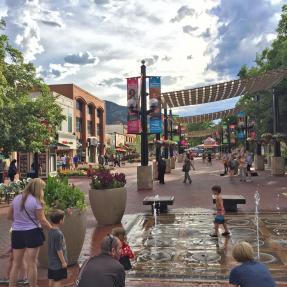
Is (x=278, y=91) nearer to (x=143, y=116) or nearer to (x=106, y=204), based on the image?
(x=143, y=116)

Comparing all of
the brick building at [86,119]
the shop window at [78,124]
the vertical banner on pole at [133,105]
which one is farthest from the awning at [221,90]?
the shop window at [78,124]

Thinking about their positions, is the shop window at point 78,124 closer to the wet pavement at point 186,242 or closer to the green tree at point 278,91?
the green tree at point 278,91

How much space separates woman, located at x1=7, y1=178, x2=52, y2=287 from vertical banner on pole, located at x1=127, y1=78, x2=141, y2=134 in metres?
15.9

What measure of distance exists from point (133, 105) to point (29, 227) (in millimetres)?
16123

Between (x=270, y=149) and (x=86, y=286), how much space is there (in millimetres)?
46340

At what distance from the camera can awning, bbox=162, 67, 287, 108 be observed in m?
20.9

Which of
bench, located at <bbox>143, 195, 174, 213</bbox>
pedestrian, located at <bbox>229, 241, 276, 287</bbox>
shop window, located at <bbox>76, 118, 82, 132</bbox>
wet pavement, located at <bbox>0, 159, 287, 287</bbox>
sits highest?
shop window, located at <bbox>76, 118, 82, 132</bbox>

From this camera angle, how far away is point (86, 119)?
70375 millimetres

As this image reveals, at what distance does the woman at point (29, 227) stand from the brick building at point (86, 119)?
2220 inches

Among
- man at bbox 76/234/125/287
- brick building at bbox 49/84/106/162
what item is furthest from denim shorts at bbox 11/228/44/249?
brick building at bbox 49/84/106/162

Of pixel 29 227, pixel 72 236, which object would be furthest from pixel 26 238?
pixel 72 236

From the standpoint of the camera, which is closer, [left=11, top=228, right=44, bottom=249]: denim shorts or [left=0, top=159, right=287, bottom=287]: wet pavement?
[left=11, top=228, right=44, bottom=249]: denim shorts

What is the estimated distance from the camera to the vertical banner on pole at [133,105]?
2161 centimetres

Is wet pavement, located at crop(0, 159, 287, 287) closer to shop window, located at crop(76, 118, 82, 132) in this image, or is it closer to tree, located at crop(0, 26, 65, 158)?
tree, located at crop(0, 26, 65, 158)
